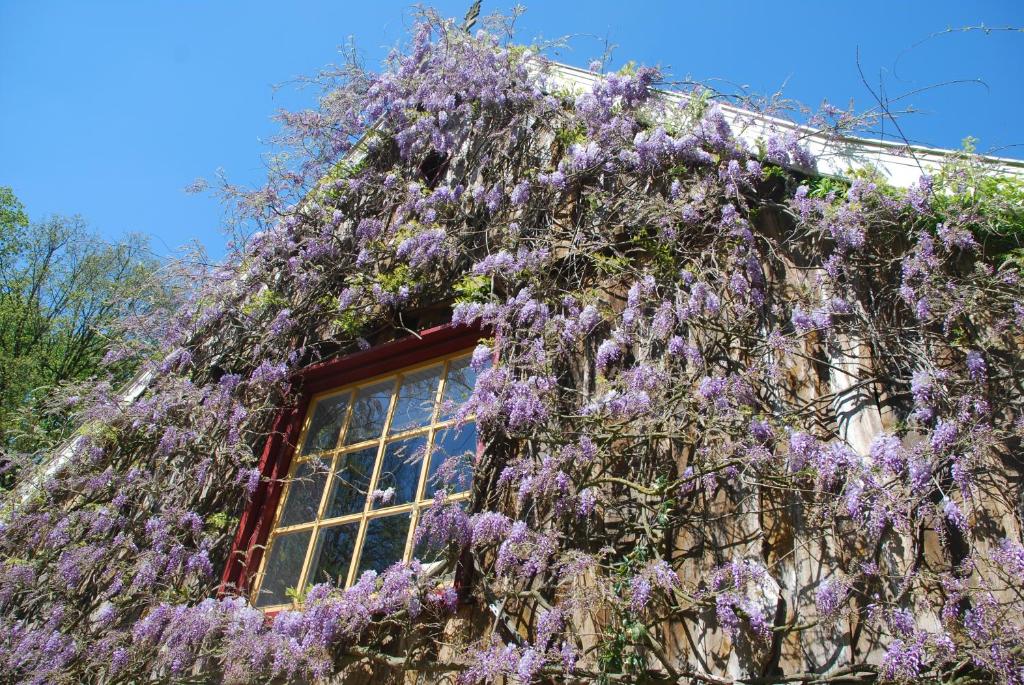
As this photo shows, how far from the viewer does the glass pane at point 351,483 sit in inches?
163

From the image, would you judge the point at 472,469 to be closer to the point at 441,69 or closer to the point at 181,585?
the point at 181,585

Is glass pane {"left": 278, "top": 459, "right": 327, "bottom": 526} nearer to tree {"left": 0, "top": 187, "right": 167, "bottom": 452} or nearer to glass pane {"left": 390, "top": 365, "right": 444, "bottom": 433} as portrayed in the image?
glass pane {"left": 390, "top": 365, "right": 444, "bottom": 433}

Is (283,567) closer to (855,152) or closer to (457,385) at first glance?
(457,385)

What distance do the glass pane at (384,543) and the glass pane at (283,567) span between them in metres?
0.43

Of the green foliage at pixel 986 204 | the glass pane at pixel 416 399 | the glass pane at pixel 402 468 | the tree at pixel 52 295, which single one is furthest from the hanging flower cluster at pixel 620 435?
the tree at pixel 52 295

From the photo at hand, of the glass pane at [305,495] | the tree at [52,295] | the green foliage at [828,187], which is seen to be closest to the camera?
the green foliage at [828,187]

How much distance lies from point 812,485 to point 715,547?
16.6 inches

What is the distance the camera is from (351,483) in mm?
4234

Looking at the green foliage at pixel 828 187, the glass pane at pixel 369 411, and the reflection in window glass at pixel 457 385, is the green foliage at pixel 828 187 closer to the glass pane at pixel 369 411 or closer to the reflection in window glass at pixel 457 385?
the reflection in window glass at pixel 457 385

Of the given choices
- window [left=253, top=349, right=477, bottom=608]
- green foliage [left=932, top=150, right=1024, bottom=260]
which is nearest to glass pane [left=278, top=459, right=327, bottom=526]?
window [left=253, top=349, right=477, bottom=608]

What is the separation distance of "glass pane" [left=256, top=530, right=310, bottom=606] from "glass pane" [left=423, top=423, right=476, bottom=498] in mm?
829

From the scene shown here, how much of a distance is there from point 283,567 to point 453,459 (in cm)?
123

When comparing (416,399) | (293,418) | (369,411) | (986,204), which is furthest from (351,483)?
(986,204)

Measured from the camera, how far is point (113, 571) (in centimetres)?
438
